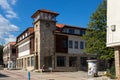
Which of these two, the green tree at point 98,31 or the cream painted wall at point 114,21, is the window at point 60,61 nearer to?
the green tree at point 98,31

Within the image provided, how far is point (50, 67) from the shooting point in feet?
175

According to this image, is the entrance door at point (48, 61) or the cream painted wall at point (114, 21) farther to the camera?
the entrance door at point (48, 61)

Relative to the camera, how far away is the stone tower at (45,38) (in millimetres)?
52625

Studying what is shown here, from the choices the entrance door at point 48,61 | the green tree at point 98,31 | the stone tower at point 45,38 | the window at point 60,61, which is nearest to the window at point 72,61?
the window at point 60,61

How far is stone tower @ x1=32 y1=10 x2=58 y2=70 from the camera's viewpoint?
52.6 meters

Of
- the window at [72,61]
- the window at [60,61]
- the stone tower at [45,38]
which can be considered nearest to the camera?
the stone tower at [45,38]

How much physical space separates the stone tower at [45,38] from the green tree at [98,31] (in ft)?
43.5

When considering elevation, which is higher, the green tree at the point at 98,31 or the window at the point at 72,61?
the green tree at the point at 98,31

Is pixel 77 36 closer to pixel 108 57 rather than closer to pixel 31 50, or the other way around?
pixel 31 50

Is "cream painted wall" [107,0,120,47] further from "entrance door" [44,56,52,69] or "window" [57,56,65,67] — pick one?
"window" [57,56,65,67]

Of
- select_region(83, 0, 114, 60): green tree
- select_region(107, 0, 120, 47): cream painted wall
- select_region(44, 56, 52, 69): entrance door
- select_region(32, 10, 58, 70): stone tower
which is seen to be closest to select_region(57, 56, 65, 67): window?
select_region(32, 10, 58, 70): stone tower

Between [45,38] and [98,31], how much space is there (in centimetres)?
1544

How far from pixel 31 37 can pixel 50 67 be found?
898 centimetres

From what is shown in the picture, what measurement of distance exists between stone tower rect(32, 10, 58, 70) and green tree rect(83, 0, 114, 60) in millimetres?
13261
